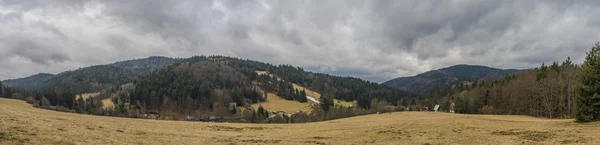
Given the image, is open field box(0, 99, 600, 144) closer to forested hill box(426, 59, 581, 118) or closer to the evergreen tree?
the evergreen tree

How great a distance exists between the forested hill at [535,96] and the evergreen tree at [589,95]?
24705 millimetres

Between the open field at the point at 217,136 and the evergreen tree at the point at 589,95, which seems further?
the evergreen tree at the point at 589,95

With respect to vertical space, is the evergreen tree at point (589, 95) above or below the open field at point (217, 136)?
above

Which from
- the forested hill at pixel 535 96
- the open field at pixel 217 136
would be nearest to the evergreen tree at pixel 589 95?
the open field at pixel 217 136

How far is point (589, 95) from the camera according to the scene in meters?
33.7

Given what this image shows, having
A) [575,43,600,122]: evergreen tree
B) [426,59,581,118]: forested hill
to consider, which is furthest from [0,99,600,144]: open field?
[426,59,581,118]: forested hill

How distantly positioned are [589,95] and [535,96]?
43819 mm

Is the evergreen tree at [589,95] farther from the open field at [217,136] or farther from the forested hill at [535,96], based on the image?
the forested hill at [535,96]

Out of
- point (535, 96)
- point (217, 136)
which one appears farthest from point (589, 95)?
point (535, 96)

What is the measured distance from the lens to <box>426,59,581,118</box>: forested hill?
63906mm

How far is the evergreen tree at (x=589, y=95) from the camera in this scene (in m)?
32.9

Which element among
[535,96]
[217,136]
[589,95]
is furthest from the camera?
[535,96]

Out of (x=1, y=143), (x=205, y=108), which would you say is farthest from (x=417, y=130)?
A: (x=205, y=108)

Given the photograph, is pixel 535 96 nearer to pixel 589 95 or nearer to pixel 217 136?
pixel 589 95
